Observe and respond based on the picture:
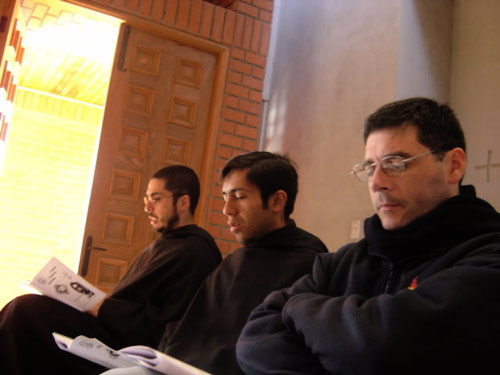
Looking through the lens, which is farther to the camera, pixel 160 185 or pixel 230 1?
pixel 230 1

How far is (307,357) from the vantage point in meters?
1.14

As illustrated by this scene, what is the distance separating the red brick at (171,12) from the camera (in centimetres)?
394

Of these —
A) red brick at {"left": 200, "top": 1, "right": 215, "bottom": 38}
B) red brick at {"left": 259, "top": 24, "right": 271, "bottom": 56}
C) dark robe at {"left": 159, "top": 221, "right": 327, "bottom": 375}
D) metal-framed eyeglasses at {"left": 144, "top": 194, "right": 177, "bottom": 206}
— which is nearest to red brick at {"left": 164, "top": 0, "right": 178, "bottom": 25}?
red brick at {"left": 200, "top": 1, "right": 215, "bottom": 38}

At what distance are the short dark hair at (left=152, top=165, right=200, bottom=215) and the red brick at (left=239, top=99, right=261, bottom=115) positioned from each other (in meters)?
1.51

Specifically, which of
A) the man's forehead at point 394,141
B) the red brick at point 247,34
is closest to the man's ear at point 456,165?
the man's forehead at point 394,141

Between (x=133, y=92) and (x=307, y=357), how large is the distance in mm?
3169

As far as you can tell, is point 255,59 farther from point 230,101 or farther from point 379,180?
point 379,180

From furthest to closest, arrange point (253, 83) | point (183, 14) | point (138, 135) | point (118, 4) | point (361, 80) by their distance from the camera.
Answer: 1. point (253, 83)
2. point (183, 14)
3. point (138, 135)
4. point (118, 4)
5. point (361, 80)

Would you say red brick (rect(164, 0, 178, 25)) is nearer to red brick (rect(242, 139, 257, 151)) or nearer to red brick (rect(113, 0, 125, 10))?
red brick (rect(113, 0, 125, 10))

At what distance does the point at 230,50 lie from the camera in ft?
13.7

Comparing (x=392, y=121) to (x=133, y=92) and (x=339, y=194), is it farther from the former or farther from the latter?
(x=133, y=92)

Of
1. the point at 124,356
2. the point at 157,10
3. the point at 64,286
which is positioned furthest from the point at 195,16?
the point at 124,356

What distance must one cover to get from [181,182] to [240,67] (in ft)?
5.84

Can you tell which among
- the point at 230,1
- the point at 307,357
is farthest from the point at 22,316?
the point at 230,1
